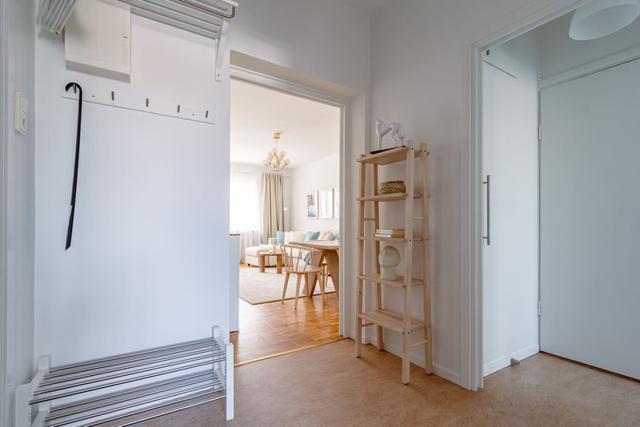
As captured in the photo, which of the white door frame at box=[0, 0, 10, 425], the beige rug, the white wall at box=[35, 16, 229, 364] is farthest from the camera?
the beige rug

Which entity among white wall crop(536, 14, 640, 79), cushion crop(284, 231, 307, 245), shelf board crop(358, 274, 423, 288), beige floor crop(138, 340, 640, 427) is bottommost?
beige floor crop(138, 340, 640, 427)

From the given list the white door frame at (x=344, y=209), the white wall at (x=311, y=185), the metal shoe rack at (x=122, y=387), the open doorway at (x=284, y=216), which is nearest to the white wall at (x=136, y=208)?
the metal shoe rack at (x=122, y=387)

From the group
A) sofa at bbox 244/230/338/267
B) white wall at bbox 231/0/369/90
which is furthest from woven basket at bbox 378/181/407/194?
sofa at bbox 244/230/338/267

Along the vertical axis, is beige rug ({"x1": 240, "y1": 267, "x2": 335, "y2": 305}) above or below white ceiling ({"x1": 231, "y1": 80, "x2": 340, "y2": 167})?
below

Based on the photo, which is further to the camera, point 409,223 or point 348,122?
point 348,122

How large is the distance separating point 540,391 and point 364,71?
2.53 metres

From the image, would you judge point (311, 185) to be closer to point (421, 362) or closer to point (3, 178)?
point (421, 362)

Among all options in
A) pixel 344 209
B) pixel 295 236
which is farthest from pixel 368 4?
pixel 295 236

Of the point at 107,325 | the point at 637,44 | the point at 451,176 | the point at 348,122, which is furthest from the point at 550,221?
the point at 107,325

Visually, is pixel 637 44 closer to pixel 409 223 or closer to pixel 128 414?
pixel 409 223

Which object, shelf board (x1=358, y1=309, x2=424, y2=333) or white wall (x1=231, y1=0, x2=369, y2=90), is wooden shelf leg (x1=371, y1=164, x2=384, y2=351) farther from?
white wall (x1=231, y1=0, x2=369, y2=90)

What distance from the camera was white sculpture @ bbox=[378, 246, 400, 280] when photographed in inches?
84.1

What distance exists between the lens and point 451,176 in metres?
1.96

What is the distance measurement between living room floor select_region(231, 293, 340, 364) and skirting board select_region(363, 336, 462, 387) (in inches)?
16.9
